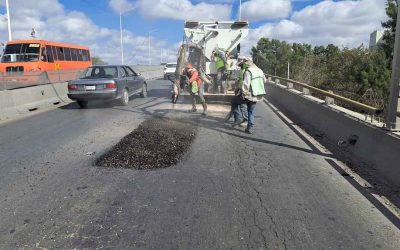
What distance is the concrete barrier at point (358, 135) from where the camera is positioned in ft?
18.2

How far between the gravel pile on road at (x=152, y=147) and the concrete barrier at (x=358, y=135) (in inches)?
123

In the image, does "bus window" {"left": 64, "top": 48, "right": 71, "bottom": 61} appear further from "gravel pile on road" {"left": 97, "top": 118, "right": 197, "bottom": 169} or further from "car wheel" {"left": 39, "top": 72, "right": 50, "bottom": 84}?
"gravel pile on road" {"left": 97, "top": 118, "right": 197, "bottom": 169}

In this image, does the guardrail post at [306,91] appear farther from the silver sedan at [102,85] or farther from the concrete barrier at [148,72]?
the concrete barrier at [148,72]

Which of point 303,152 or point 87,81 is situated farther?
point 87,81

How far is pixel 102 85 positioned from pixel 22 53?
34.6 feet

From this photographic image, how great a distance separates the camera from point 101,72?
14648 mm

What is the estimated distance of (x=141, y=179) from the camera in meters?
5.65

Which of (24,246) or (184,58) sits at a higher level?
(184,58)

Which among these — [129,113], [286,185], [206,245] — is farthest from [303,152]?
[129,113]

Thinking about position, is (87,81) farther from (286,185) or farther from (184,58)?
(286,185)

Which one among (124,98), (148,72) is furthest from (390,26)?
(124,98)

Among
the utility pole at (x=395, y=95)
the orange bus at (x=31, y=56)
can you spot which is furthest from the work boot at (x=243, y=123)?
the orange bus at (x=31, y=56)

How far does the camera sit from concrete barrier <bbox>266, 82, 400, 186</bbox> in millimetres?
5547

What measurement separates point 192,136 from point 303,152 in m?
2.61
